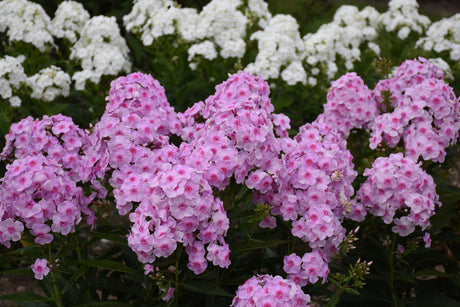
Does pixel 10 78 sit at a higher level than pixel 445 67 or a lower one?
lower

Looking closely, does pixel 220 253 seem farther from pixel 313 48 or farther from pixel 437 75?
pixel 313 48

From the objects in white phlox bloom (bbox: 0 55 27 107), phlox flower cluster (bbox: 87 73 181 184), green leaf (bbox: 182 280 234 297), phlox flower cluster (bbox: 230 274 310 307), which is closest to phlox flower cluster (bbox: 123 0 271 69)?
white phlox bloom (bbox: 0 55 27 107)

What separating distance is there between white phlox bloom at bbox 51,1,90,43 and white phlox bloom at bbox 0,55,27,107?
0.85 metres

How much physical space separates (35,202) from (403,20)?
11.5ft

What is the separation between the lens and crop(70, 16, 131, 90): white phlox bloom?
4.39 metres

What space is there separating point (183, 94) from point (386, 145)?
5.81 ft

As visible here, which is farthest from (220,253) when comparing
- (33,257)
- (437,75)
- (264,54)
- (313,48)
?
(313,48)

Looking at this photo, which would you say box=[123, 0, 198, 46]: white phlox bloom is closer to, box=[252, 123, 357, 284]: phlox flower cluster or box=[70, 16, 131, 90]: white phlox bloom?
box=[70, 16, 131, 90]: white phlox bloom

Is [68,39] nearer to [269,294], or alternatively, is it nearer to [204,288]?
[204,288]

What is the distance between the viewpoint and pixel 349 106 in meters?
3.30

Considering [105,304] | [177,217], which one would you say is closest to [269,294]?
[177,217]

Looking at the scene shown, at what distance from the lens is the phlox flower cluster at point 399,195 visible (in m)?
2.66

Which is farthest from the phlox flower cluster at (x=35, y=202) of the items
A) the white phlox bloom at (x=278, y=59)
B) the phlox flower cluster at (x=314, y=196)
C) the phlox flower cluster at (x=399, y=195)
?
the white phlox bloom at (x=278, y=59)

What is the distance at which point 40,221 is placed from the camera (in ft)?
8.23
